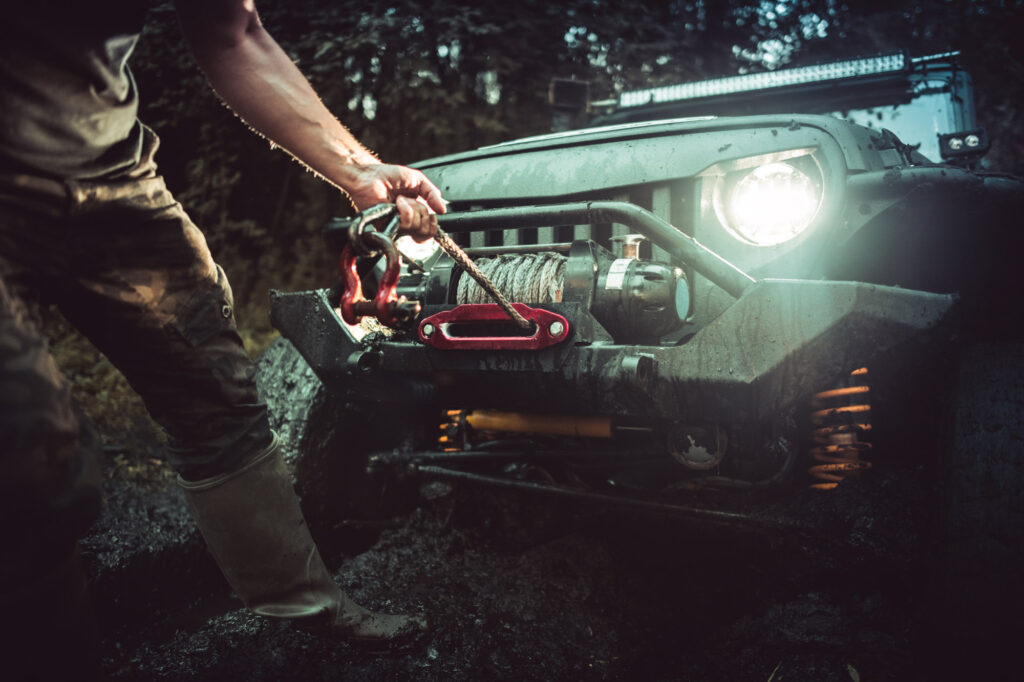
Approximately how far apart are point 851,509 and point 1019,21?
584 centimetres

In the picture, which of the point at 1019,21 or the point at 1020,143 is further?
the point at 1019,21

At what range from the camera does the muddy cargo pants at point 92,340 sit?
0.88 meters

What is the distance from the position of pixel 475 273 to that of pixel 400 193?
0.24 m

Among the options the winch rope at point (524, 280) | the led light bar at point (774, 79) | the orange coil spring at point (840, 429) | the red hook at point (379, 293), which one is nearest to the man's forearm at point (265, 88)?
the red hook at point (379, 293)

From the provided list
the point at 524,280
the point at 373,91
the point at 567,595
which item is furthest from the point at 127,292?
the point at 373,91

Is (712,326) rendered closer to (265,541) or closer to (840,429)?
(840,429)

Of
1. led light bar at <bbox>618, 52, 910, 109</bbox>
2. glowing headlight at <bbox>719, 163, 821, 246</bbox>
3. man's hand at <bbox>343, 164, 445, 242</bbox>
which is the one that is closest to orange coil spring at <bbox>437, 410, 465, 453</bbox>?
man's hand at <bbox>343, 164, 445, 242</bbox>

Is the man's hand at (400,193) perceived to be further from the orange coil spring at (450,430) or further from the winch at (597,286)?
the orange coil spring at (450,430)

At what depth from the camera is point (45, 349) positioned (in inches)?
38.0

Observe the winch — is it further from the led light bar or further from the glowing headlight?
the led light bar

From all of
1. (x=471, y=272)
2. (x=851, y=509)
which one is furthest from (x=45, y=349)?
(x=851, y=509)

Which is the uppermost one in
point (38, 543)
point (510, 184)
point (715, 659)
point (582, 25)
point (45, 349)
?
point (582, 25)

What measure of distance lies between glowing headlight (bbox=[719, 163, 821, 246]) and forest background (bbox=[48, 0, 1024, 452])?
3.68m

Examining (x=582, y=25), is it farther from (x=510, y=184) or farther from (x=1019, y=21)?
(x=510, y=184)
